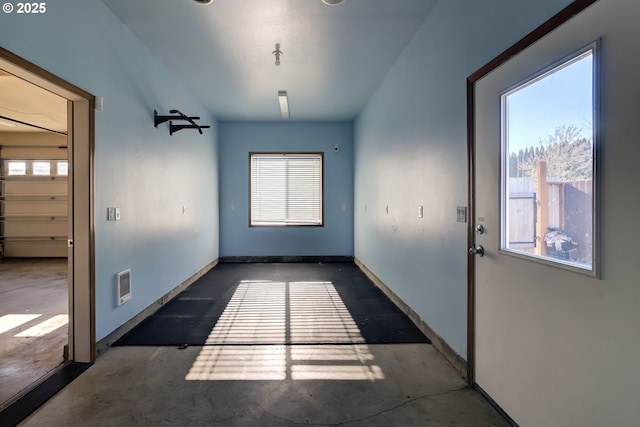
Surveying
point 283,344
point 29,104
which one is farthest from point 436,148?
point 29,104

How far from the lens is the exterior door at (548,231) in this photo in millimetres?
1188

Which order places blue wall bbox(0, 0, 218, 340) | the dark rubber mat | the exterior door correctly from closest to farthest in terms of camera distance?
the exterior door, blue wall bbox(0, 0, 218, 340), the dark rubber mat

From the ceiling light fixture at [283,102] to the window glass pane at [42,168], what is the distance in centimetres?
570

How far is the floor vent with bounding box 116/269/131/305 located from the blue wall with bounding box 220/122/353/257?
363cm

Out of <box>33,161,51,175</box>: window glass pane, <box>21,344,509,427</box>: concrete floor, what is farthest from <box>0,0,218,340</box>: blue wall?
<box>33,161,51,175</box>: window glass pane

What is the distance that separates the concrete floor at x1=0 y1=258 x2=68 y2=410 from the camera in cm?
223

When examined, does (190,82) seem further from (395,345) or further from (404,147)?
(395,345)

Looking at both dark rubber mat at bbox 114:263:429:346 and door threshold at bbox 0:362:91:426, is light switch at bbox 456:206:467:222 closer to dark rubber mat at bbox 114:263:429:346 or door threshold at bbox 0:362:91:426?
dark rubber mat at bbox 114:263:429:346

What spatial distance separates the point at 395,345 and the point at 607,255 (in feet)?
6.28

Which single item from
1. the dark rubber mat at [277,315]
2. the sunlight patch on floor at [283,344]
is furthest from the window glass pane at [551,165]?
the dark rubber mat at [277,315]

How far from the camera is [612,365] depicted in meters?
1.18

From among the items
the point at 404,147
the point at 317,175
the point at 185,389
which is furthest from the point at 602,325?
the point at 317,175

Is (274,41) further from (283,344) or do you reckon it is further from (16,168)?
(16,168)

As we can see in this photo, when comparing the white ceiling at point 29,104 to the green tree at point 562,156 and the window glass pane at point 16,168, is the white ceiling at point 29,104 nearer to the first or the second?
the window glass pane at point 16,168
